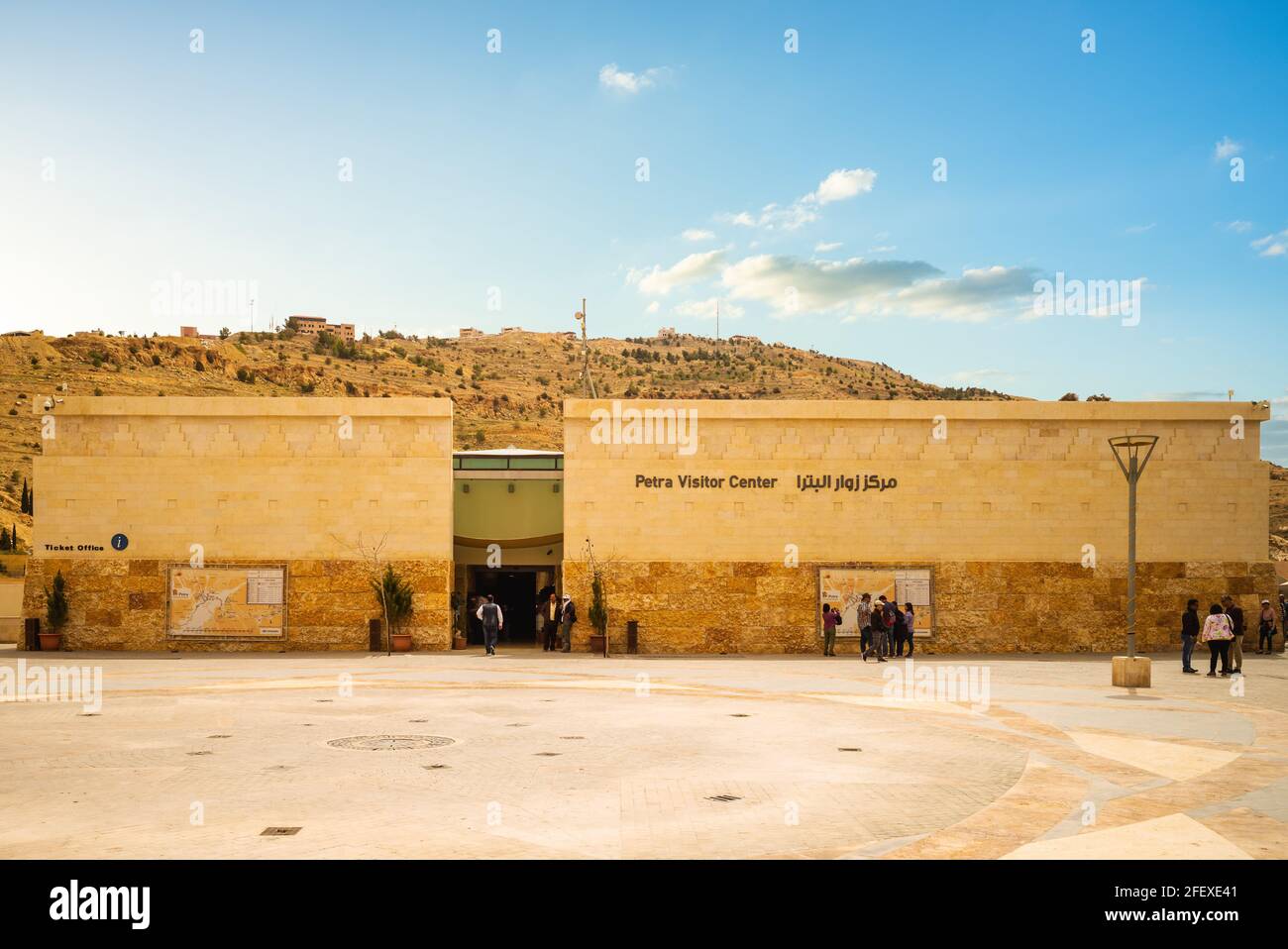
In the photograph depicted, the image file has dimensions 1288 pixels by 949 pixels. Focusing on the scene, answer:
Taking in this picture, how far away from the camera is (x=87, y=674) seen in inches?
967

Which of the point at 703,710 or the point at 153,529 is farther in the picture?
the point at 153,529

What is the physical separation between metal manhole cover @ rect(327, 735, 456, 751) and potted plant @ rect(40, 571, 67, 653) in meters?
20.2

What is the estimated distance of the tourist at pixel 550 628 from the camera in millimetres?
32969

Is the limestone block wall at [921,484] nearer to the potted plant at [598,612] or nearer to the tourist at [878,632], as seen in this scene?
the potted plant at [598,612]

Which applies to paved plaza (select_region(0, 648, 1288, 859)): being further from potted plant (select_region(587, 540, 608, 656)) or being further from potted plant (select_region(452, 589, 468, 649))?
potted plant (select_region(452, 589, 468, 649))

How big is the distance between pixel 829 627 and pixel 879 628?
1428 mm

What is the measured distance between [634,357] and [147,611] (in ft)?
230

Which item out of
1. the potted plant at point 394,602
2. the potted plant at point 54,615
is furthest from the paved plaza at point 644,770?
the potted plant at point 54,615

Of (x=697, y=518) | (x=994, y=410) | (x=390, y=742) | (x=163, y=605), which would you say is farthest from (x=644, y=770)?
(x=163, y=605)

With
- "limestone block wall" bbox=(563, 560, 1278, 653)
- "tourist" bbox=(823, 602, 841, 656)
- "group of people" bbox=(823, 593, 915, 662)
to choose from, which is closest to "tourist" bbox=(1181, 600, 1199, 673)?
"limestone block wall" bbox=(563, 560, 1278, 653)

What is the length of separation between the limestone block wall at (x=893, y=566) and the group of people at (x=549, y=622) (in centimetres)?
52

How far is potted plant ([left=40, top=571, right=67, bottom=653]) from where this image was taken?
31.6 m
